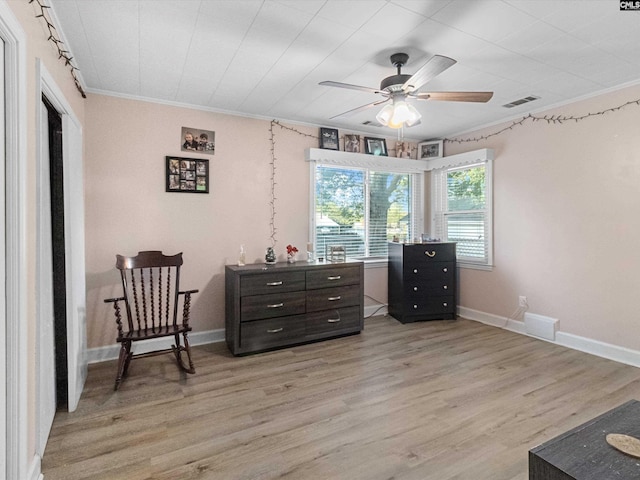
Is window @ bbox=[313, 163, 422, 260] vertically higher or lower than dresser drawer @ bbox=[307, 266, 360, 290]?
higher

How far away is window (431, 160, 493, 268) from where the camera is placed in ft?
14.0

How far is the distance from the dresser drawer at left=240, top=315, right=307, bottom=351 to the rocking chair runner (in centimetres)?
52

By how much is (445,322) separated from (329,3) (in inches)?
147

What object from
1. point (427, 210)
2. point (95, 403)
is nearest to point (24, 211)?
point (95, 403)

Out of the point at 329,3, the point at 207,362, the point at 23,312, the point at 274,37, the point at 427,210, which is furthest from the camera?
the point at 427,210

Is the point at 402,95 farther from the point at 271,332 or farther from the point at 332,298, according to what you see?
the point at 271,332

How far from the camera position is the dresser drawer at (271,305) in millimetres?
3207

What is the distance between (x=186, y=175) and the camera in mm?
3445

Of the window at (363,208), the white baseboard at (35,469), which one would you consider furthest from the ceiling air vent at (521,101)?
the white baseboard at (35,469)

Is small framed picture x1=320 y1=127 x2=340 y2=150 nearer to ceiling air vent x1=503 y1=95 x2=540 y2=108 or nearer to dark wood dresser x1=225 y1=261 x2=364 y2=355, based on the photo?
dark wood dresser x1=225 y1=261 x2=364 y2=355

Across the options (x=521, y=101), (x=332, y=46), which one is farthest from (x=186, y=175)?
(x=521, y=101)

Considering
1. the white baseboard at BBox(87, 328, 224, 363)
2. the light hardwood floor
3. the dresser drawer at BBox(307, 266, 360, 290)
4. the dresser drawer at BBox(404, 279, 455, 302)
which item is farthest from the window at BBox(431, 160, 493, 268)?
the white baseboard at BBox(87, 328, 224, 363)

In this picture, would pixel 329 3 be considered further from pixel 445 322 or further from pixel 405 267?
pixel 445 322

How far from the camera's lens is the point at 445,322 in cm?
430
